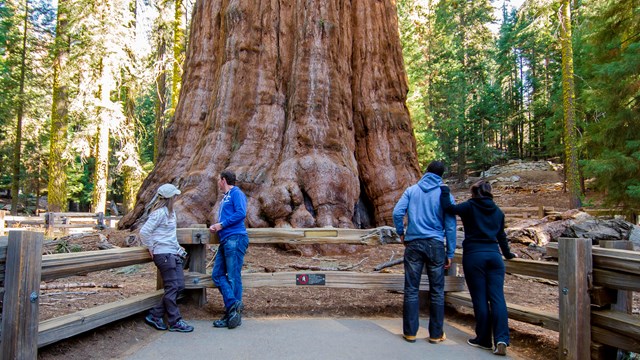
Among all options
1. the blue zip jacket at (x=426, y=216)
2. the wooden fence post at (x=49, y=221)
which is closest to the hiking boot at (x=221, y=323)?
the blue zip jacket at (x=426, y=216)

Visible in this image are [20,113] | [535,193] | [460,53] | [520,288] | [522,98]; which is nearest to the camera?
[520,288]

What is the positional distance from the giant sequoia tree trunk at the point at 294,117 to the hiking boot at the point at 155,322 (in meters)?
3.96

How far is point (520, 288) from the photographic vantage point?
847 cm

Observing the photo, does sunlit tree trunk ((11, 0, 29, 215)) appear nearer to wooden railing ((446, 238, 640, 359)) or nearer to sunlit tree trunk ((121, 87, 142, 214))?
sunlit tree trunk ((121, 87, 142, 214))

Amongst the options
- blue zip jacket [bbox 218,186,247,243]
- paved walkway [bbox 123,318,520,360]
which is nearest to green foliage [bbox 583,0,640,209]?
paved walkway [bbox 123,318,520,360]

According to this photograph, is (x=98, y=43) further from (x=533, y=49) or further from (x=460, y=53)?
(x=533, y=49)

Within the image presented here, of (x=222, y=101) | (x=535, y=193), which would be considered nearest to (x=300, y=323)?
(x=222, y=101)

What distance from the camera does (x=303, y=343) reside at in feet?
16.2

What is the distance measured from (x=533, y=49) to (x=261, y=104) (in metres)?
44.4

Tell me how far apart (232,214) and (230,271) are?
72cm

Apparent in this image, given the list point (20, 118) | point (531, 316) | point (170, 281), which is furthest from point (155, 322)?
point (20, 118)

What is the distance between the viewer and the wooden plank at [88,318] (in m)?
3.96

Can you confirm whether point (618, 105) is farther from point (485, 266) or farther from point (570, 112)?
point (485, 266)

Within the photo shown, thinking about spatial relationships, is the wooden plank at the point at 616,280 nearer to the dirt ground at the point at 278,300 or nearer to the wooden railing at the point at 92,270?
the dirt ground at the point at 278,300
